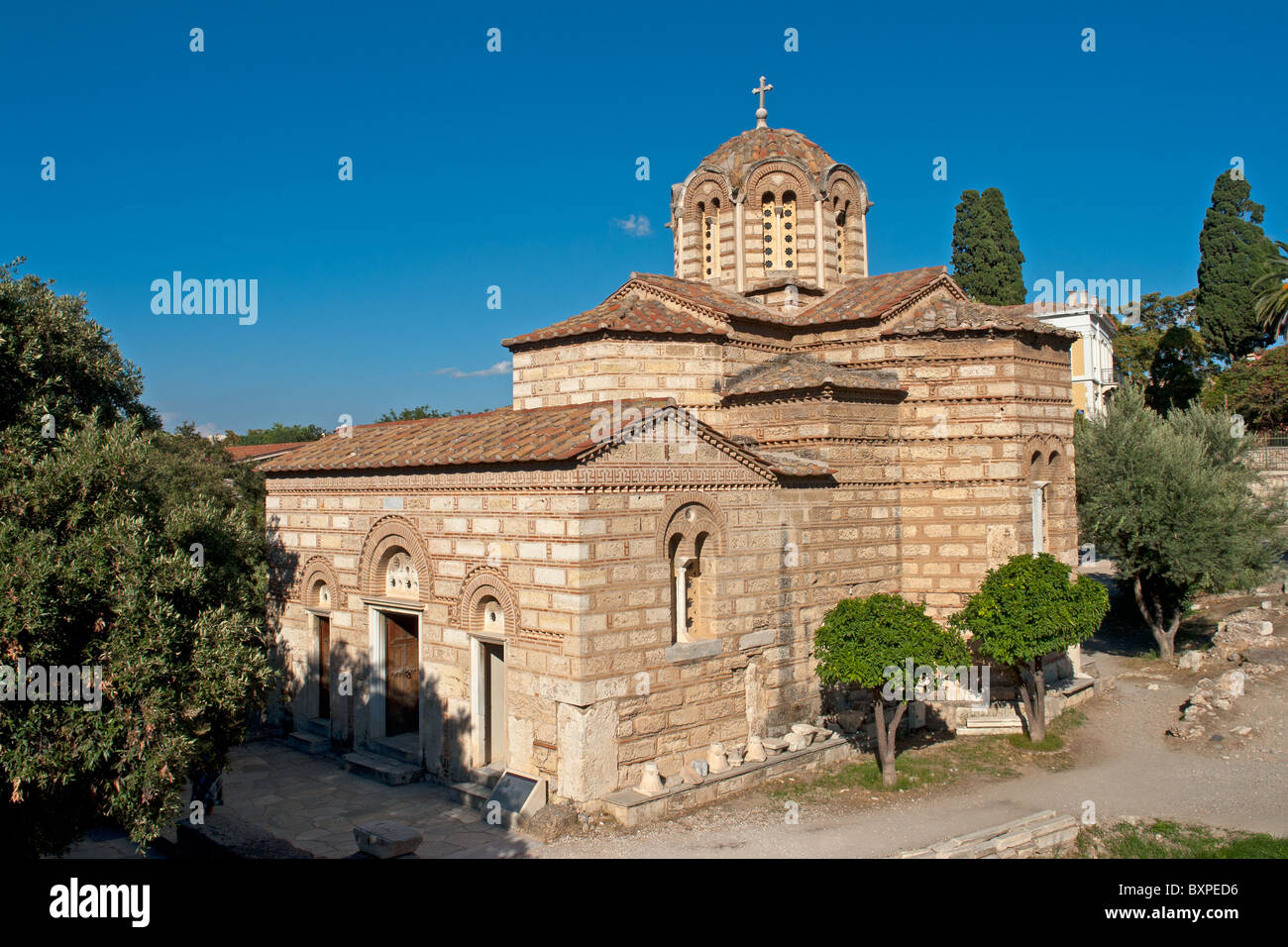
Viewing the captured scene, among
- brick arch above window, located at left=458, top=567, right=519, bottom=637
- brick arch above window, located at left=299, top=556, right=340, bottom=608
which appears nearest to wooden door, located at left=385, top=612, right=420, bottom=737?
brick arch above window, located at left=299, top=556, right=340, bottom=608

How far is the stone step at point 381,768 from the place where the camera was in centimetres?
1198

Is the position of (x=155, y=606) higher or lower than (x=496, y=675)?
higher

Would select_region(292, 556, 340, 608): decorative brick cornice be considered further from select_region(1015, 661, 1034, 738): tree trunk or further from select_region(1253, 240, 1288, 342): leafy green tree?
select_region(1253, 240, 1288, 342): leafy green tree

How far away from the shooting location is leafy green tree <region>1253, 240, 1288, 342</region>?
91.4 ft

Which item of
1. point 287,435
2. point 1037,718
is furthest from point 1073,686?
point 287,435

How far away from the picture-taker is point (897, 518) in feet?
47.3

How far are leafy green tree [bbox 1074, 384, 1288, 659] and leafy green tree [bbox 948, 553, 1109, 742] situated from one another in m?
6.00

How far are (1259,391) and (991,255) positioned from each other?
9956 millimetres

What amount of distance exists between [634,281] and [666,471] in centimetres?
543

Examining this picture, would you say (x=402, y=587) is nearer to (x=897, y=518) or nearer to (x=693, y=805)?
(x=693, y=805)

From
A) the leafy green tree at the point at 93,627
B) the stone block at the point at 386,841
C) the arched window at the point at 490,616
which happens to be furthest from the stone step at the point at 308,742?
the leafy green tree at the point at 93,627

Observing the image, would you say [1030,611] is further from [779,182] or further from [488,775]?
→ [779,182]
